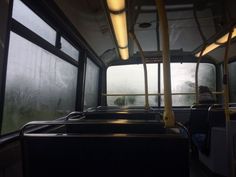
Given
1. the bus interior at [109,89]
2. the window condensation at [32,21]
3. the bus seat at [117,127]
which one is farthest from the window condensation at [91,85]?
the bus seat at [117,127]

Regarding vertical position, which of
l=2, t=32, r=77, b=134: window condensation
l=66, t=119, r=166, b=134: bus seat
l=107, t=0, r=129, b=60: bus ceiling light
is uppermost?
l=107, t=0, r=129, b=60: bus ceiling light

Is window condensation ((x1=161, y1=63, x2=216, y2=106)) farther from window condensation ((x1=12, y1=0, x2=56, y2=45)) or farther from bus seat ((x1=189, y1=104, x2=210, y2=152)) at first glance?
window condensation ((x1=12, y1=0, x2=56, y2=45))

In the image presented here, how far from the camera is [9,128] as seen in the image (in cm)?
148

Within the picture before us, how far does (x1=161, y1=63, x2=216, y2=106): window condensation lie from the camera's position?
15.1 feet

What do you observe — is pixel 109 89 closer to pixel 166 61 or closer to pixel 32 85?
pixel 32 85

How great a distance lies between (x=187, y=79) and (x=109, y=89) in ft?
5.41

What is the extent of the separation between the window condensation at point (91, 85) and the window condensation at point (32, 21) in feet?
4.96

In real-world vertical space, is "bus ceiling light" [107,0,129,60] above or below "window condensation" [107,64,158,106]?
above

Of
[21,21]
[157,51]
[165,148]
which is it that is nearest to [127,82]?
[157,51]

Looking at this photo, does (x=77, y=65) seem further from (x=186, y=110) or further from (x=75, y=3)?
(x=186, y=110)

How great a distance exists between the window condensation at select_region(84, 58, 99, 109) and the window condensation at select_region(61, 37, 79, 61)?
1.88ft

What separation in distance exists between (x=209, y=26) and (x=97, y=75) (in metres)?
2.27

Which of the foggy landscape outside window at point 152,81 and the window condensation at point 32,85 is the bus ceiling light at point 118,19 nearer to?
the window condensation at point 32,85

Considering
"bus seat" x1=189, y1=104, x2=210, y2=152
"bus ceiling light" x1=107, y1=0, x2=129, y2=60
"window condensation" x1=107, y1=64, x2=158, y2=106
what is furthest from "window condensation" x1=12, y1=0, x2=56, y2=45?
"window condensation" x1=107, y1=64, x2=158, y2=106
